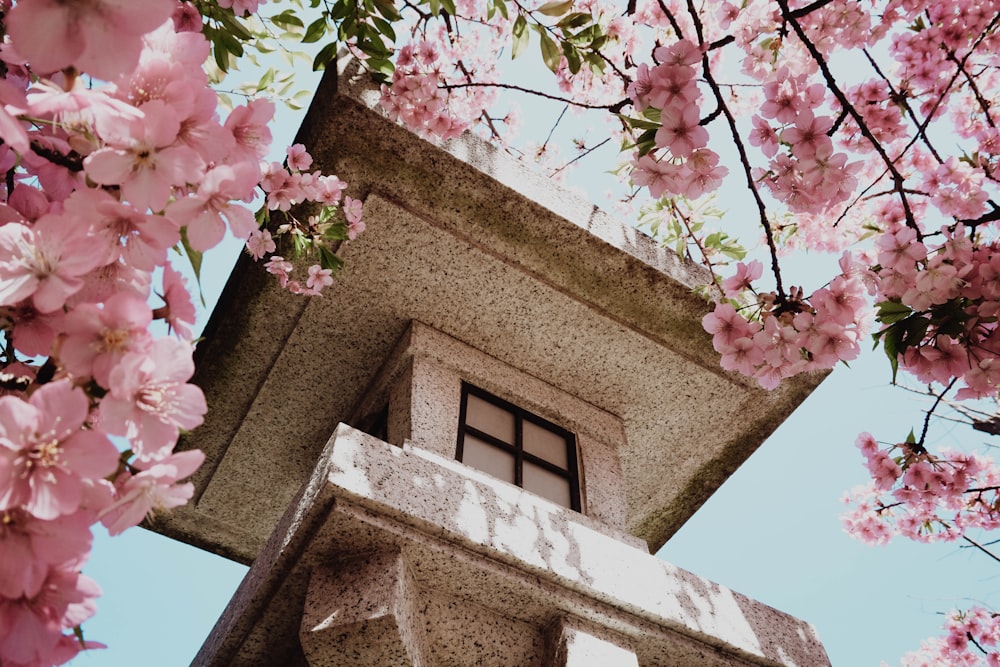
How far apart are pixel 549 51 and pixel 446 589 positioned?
74.6 inches

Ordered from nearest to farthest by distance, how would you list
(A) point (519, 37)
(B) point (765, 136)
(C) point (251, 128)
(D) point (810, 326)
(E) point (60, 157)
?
(E) point (60, 157) → (C) point (251, 128) → (D) point (810, 326) → (B) point (765, 136) → (A) point (519, 37)

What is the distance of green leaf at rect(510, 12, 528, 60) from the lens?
2.41m

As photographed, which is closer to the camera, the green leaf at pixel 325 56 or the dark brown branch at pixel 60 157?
the dark brown branch at pixel 60 157

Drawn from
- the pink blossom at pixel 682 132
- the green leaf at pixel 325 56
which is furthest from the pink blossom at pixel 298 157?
the pink blossom at pixel 682 132

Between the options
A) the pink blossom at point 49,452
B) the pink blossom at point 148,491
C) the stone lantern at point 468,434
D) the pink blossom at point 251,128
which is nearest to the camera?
the pink blossom at point 49,452

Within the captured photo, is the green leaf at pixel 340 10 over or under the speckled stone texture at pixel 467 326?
over

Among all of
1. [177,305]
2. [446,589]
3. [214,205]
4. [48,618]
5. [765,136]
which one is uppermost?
[765,136]

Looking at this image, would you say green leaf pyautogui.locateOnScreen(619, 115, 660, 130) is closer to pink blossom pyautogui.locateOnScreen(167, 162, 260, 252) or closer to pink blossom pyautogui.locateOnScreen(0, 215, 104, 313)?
pink blossom pyautogui.locateOnScreen(167, 162, 260, 252)

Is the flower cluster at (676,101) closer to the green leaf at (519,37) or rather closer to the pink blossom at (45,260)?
the green leaf at (519,37)

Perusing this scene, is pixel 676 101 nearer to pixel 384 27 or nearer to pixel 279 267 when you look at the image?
pixel 384 27

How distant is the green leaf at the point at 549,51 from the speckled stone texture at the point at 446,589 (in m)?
1.48

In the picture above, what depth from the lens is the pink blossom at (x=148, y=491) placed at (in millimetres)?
752

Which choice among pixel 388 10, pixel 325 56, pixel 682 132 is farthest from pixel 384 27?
pixel 682 132

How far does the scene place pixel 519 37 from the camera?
2.47m
